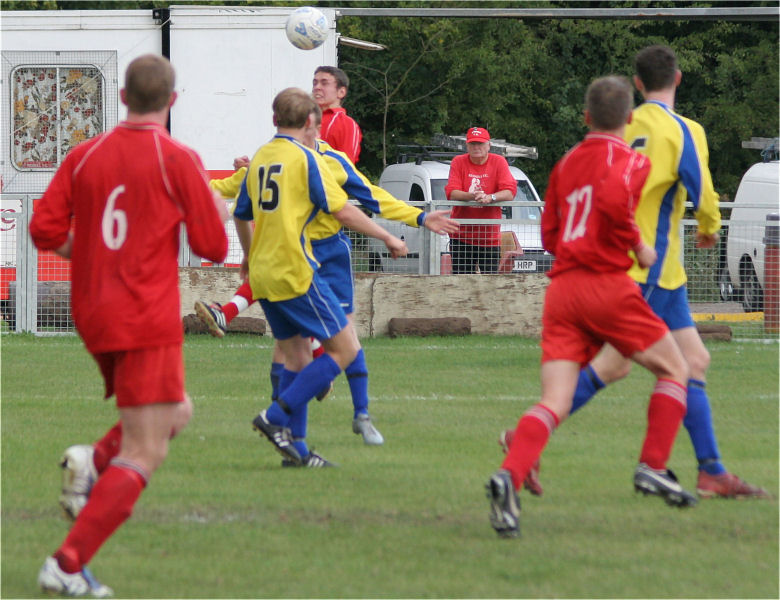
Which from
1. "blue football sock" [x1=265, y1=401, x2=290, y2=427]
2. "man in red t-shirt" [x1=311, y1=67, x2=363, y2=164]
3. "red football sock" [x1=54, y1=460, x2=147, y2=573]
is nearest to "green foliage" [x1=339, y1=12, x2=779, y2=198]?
"man in red t-shirt" [x1=311, y1=67, x2=363, y2=164]

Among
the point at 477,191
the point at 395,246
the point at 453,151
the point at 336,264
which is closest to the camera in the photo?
A: the point at 395,246

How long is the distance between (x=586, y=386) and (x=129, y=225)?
2.59 metres

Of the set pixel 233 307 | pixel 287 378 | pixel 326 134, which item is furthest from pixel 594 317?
pixel 326 134

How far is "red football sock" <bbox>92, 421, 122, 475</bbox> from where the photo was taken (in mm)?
5109

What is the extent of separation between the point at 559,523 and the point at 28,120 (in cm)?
1349

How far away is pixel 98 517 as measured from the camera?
4.55 metres

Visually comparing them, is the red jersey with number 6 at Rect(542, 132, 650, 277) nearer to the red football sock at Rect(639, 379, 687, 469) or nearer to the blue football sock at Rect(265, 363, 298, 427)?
the red football sock at Rect(639, 379, 687, 469)

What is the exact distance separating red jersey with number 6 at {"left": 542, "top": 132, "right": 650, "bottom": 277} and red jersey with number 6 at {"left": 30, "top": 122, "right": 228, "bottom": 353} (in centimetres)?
173

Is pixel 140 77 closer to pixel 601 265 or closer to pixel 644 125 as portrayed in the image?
pixel 601 265

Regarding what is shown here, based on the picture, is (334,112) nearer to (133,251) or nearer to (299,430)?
(299,430)

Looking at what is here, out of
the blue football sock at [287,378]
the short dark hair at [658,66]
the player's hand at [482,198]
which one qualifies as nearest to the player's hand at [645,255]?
the short dark hair at [658,66]

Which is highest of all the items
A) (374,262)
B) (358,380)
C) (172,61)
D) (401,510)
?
(172,61)

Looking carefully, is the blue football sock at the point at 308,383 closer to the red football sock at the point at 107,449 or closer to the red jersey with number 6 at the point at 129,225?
the red football sock at the point at 107,449

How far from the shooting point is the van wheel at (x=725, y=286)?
1441cm
